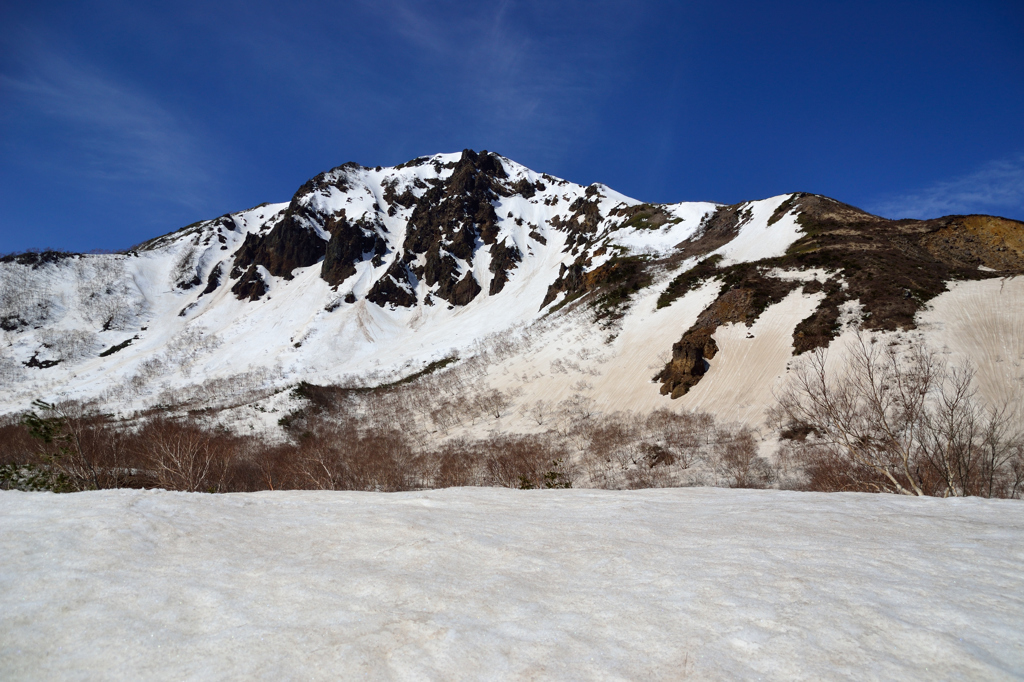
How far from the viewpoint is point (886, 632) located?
2600 mm

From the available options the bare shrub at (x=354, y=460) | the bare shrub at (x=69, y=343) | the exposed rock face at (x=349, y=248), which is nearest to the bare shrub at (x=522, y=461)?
the bare shrub at (x=354, y=460)

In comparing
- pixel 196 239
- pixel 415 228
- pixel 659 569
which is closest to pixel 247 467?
pixel 659 569

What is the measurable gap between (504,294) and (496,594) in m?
72.7

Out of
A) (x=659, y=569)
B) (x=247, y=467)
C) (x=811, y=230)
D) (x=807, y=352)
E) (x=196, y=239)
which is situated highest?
(x=196, y=239)

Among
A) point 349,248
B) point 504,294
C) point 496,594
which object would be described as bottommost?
point 496,594

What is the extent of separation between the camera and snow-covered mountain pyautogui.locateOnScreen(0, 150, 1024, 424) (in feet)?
84.8

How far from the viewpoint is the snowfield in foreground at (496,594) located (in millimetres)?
2404

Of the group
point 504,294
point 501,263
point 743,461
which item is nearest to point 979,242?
point 743,461

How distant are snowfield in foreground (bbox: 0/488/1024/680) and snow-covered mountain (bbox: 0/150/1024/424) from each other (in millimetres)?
20548

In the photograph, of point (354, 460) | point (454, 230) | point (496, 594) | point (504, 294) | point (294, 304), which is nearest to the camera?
point (496, 594)

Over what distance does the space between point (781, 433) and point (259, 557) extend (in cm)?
2028

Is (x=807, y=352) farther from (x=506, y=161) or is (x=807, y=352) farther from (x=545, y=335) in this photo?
(x=506, y=161)

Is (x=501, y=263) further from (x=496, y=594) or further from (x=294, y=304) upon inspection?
(x=496, y=594)

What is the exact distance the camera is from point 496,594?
10.2 ft
